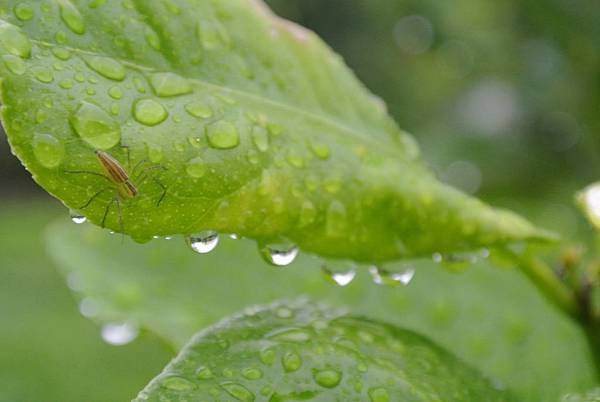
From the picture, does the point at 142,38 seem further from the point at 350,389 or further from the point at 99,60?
the point at 350,389

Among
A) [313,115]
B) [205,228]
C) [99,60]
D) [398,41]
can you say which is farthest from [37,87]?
[398,41]

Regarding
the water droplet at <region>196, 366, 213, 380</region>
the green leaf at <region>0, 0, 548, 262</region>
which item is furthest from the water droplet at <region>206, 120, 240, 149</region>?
the water droplet at <region>196, 366, 213, 380</region>

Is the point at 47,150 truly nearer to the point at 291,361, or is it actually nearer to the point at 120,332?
the point at 291,361

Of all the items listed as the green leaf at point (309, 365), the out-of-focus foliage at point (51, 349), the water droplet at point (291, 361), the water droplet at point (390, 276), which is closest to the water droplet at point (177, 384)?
the green leaf at point (309, 365)

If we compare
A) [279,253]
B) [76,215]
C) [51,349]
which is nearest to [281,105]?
[279,253]

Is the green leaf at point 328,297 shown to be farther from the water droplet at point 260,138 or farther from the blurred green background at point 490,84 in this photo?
the water droplet at point 260,138

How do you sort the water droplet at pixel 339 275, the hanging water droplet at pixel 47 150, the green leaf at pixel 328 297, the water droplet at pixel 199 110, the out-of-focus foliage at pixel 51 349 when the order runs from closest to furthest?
the hanging water droplet at pixel 47 150 < the water droplet at pixel 199 110 < the water droplet at pixel 339 275 < the green leaf at pixel 328 297 < the out-of-focus foliage at pixel 51 349
